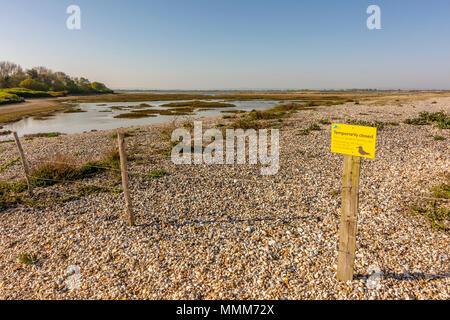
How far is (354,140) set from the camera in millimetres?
3965

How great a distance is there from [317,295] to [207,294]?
2.05m

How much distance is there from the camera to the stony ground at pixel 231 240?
4.74 m

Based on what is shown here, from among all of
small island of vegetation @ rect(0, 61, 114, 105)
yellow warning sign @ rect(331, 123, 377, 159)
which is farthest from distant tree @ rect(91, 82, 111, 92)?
yellow warning sign @ rect(331, 123, 377, 159)

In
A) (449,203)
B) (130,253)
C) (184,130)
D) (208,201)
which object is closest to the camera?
(130,253)

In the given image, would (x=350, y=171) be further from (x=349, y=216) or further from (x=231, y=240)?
(x=231, y=240)

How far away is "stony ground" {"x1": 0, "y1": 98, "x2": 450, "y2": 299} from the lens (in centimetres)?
474

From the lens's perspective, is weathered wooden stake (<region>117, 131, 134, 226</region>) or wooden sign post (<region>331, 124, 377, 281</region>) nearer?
wooden sign post (<region>331, 124, 377, 281</region>)

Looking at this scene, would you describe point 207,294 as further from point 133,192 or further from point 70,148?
point 70,148

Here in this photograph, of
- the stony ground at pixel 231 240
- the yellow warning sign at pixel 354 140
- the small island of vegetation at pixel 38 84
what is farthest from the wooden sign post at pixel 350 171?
the small island of vegetation at pixel 38 84

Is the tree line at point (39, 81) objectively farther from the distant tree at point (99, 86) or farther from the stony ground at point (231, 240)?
Result: the stony ground at point (231, 240)

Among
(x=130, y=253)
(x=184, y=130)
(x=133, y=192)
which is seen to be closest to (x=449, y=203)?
(x=130, y=253)

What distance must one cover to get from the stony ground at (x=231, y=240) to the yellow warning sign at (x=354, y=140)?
261 centimetres

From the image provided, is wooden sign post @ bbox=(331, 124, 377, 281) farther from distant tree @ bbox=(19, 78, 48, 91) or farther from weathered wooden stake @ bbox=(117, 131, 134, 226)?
distant tree @ bbox=(19, 78, 48, 91)

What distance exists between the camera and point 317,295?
176 inches
